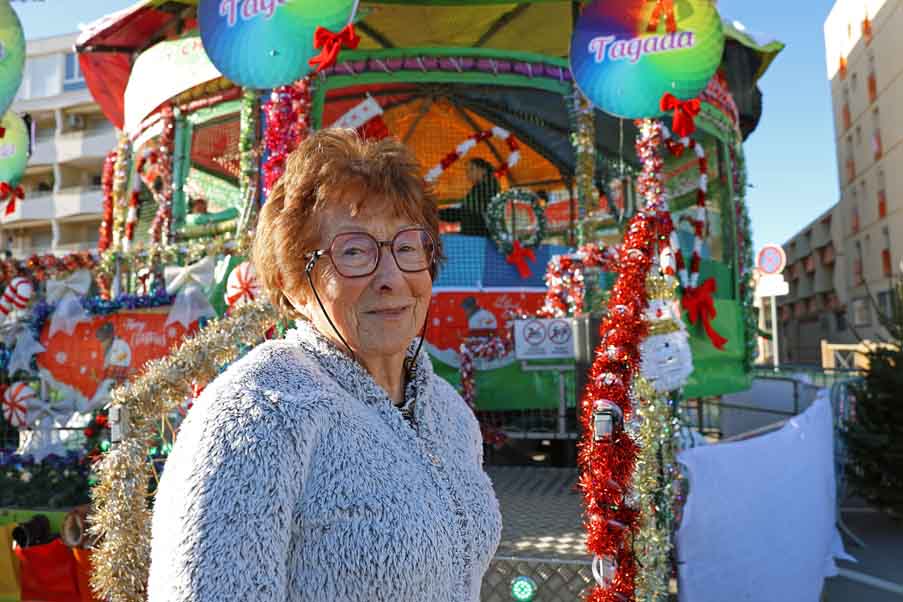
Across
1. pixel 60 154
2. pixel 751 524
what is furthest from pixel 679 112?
pixel 60 154

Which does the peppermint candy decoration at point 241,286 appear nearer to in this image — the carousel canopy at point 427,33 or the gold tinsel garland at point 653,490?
the gold tinsel garland at point 653,490

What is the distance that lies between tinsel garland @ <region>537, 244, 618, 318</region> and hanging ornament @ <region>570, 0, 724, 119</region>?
171 cm

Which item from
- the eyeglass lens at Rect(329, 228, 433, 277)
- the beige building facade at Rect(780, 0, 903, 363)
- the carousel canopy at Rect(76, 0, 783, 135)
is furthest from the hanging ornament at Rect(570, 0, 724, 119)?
the beige building facade at Rect(780, 0, 903, 363)

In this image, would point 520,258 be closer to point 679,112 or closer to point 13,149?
point 679,112

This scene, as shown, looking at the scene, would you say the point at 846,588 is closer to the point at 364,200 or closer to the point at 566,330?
the point at 566,330

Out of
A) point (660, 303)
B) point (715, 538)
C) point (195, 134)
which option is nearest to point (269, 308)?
point (660, 303)

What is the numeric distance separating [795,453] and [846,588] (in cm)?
205

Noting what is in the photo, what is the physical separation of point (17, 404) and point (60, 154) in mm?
34301

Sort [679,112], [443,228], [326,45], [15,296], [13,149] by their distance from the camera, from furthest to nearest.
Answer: [443,228] < [13,149] < [15,296] < [679,112] < [326,45]

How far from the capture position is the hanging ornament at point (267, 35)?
7.20 meters

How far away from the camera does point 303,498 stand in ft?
4.58

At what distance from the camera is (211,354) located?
13.9 ft

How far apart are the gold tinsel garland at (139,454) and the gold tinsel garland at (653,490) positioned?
2469 mm

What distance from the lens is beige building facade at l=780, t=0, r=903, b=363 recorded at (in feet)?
87.6
